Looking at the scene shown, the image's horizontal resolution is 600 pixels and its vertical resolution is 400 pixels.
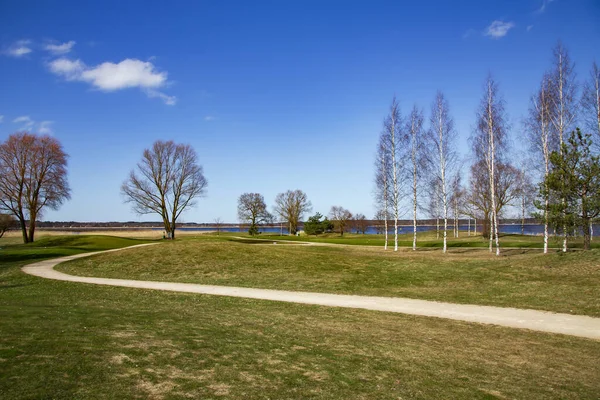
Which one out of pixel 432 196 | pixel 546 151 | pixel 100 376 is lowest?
pixel 100 376

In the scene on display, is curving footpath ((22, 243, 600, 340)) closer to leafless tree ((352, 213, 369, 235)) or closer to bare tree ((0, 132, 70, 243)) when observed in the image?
bare tree ((0, 132, 70, 243))

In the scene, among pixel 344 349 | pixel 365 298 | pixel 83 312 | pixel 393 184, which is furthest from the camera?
pixel 393 184

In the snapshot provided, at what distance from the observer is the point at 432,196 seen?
33.6 metres

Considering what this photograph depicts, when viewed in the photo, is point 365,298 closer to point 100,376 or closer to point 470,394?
point 470,394

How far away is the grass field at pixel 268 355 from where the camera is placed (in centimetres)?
534

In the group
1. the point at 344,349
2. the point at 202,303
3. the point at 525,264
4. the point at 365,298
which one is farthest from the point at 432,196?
the point at 344,349

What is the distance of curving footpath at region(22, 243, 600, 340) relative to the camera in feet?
34.3

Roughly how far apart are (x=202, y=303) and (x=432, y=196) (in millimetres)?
26126

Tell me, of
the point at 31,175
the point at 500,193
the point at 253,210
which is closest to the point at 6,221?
the point at 31,175

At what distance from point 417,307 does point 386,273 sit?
7.63 meters

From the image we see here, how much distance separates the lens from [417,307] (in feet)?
42.5

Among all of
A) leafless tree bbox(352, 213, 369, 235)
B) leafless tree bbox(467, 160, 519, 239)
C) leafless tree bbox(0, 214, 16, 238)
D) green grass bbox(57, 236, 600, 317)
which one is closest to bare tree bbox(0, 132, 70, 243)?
leafless tree bbox(0, 214, 16, 238)

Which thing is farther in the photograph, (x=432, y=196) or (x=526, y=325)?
(x=432, y=196)

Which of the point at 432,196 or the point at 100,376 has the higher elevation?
the point at 432,196
